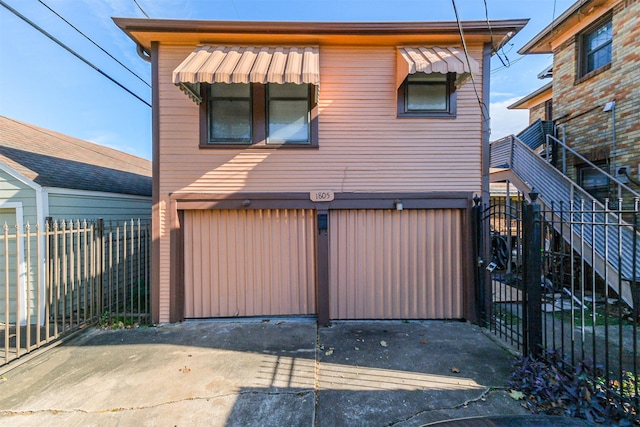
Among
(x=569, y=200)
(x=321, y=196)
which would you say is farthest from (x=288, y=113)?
(x=569, y=200)

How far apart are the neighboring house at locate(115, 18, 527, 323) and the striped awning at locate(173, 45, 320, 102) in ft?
0.57

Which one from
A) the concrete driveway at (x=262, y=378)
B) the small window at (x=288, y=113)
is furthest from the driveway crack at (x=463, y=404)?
the small window at (x=288, y=113)

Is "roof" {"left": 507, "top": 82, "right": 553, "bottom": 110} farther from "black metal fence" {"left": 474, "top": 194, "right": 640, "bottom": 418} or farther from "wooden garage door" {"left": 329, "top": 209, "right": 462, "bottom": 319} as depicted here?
"wooden garage door" {"left": 329, "top": 209, "right": 462, "bottom": 319}

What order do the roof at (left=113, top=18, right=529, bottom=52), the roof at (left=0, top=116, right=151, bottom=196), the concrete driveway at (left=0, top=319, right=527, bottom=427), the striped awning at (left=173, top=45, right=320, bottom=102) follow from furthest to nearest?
1. the roof at (left=0, top=116, right=151, bottom=196)
2. the roof at (left=113, top=18, right=529, bottom=52)
3. the striped awning at (left=173, top=45, right=320, bottom=102)
4. the concrete driveway at (left=0, top=319, right=527, bottom=427)

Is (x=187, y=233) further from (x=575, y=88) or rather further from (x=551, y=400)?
(x=575, y=88)

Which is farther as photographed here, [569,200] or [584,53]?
[584,53]

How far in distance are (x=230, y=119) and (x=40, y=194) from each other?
3.75 metres

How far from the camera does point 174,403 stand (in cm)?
300

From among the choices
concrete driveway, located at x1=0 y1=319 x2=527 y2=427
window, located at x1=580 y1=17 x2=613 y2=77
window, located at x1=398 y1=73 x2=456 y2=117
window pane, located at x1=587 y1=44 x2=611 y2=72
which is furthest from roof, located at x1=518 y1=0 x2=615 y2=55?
concrete driveway, located at x1=0 y1=319 x2=527 y2=427

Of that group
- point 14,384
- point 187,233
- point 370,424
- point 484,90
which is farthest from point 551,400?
point 14,384

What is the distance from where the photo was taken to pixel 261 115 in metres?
5.07

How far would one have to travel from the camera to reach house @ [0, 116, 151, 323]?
16.4 feet

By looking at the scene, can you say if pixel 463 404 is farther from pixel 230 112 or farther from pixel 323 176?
pixel 230 112

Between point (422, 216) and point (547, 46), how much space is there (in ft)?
26.7
